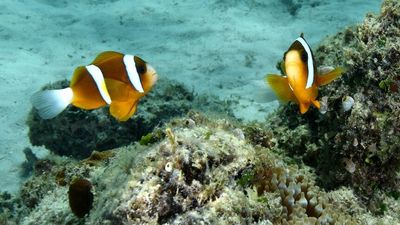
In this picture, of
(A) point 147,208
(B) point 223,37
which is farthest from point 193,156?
(B) point 223,37

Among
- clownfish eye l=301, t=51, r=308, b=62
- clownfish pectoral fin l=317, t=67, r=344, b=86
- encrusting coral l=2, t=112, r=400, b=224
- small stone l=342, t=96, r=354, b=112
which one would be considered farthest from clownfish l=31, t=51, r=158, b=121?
small stone l=342, t=96, r=354, b=112

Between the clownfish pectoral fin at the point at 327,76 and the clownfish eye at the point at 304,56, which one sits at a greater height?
the clownfish eye at the point at 304,56

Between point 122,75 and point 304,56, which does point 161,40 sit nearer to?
point 122,75

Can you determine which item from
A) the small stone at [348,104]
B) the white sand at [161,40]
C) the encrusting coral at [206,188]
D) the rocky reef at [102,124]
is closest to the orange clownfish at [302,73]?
the encrusting coral at [206,188]

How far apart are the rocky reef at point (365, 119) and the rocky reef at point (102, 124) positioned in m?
3.27

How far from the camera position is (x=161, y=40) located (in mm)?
10711

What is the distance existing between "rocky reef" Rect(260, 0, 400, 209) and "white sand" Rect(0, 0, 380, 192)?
3594 millimetres

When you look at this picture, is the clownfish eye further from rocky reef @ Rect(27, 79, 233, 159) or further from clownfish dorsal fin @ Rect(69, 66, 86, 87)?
rocky reef @ Rect(27, 79, 233, 159)

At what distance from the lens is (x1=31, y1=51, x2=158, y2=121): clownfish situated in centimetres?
262

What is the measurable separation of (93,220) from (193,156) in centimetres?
80

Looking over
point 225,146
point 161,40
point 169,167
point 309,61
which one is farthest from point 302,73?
point 161,40

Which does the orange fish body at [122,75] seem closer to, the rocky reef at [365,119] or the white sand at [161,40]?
the rocky reef at [365,119]

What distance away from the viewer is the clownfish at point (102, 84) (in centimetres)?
262

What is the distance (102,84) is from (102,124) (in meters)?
3.93
